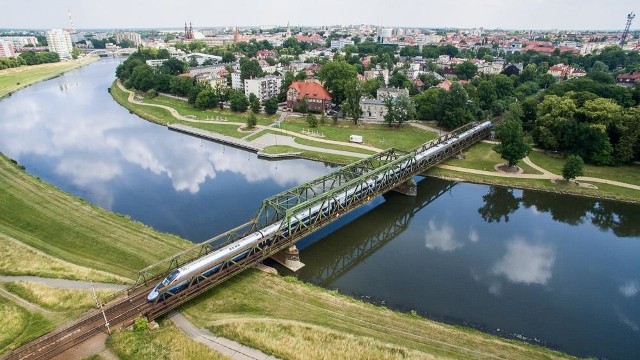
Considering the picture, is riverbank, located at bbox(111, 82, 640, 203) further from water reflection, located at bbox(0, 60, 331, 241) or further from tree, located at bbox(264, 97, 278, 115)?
water reflection, located at bbox(0, 60, 331, 241)

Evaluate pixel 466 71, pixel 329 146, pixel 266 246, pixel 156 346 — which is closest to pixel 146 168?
pixel 329 146

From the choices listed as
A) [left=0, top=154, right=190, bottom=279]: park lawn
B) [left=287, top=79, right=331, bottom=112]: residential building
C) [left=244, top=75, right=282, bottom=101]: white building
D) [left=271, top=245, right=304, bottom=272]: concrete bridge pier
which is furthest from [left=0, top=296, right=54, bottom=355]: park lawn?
[left=244, top=75, right=282, bottom=101]: white building

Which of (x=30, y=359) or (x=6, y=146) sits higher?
(x=30, y=359)

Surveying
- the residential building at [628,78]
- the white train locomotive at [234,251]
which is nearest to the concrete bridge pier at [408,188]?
the white train locomotive at [234,251]

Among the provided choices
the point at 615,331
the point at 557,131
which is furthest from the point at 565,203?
the point at 615,331

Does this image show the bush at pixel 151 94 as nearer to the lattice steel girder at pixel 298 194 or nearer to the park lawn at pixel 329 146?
the park lawn at pixel 329 146

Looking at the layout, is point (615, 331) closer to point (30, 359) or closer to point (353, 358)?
point (353, 358)

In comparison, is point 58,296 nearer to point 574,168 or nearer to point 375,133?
point 375,133
